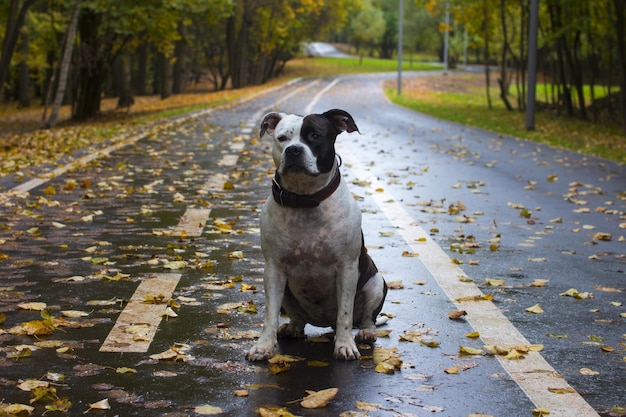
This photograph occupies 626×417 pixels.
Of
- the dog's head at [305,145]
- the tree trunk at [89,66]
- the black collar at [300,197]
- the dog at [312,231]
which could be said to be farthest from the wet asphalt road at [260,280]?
the tree trunk at [89,66]

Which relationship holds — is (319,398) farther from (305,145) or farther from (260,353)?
(305,145)

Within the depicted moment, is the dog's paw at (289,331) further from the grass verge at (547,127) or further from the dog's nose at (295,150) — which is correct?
the grass verge at (547,127)

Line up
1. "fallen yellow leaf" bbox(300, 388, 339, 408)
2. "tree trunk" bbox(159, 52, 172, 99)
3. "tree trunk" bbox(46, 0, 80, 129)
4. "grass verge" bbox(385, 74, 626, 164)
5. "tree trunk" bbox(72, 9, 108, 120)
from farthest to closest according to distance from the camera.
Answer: "tree trunk" bbox(159, 52, 172, 99) → "tree trunk" bbox(72, 9, 108, 120) → "tree trunk" bbox(46, 0, 80, 129) → "grass verge" bbox(385, 74, 626, 164) → "fallen yellow leaf" bbox(300, 388, 339, 408)

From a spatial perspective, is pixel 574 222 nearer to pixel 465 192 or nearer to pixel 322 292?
pixel 465 192

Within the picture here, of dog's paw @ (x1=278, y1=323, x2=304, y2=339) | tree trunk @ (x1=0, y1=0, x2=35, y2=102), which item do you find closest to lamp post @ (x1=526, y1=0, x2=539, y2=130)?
tree trunk @ (x1=0, y1=0, x2=35, y2=102)

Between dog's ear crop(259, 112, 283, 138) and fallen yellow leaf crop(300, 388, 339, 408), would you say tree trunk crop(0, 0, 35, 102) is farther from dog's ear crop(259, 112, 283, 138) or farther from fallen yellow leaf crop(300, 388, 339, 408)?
fallen yellow leaf crop(300, 388, 339, 408)

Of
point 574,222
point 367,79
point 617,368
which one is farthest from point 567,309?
point 367,79

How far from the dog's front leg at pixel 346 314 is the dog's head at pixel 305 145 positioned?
0.59m

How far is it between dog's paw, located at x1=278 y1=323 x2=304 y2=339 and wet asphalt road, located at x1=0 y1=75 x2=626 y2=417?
6 centimetres

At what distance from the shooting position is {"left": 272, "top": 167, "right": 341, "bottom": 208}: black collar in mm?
5453

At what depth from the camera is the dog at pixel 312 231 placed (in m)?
5.40

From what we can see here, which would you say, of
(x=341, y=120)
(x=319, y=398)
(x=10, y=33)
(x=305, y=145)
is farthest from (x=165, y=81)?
(x=319, y=398)

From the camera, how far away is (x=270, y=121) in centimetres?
566

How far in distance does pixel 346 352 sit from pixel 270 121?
1.33 metres
